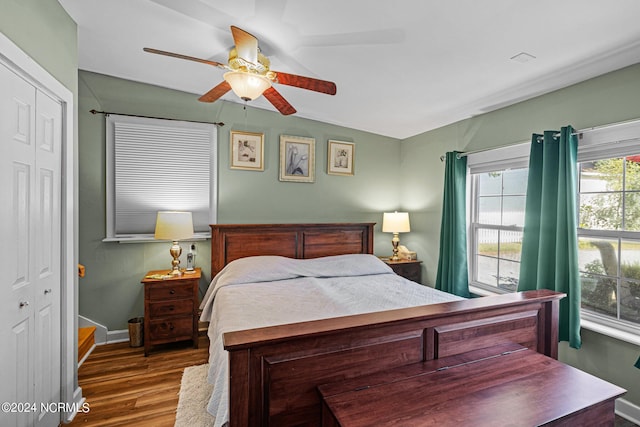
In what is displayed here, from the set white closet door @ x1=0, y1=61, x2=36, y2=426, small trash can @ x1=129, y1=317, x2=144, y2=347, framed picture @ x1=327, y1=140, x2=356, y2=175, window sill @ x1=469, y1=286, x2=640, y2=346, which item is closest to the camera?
white closet door @ x1=0, y1=61, x2=36, y2=426

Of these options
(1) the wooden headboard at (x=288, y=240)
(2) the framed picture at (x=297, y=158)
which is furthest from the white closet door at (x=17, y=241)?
(2) the framed picture at (x=297, y=158)

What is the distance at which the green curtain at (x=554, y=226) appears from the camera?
91.8 inches

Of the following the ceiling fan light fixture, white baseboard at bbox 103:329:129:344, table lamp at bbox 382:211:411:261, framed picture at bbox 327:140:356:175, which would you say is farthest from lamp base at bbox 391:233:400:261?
white baseboard at bbox 103:329:129:344

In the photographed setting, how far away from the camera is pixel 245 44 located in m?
1.86

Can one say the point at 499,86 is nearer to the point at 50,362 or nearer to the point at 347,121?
the point at 347,121

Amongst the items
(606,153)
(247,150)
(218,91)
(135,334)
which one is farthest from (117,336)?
(606,153)

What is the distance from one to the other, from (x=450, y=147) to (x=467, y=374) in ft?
9.05

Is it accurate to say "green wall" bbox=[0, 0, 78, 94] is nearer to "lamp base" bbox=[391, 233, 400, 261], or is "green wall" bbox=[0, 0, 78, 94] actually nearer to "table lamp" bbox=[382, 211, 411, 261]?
"table lamp" bbox=[382, 211, 411, 261]

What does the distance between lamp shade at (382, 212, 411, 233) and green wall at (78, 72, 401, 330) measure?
29 centimetres

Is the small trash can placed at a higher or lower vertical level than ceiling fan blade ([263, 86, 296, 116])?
lower

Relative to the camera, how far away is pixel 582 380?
1.48 meters

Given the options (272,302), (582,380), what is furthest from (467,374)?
(272,302)

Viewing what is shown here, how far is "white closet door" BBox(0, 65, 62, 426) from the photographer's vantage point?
1.52 metres

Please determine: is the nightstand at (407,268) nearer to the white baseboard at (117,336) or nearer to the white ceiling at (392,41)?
the white ceiling at (392,41)
